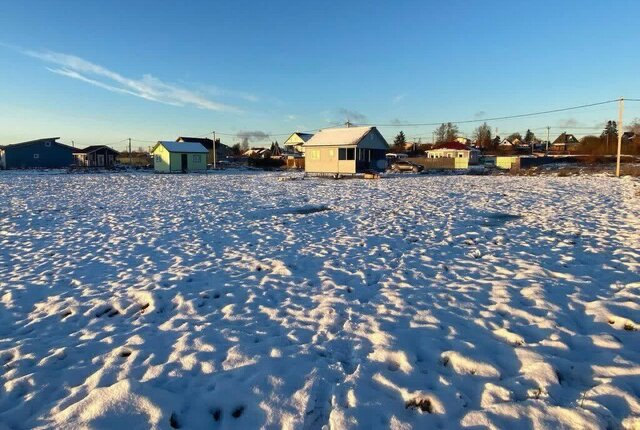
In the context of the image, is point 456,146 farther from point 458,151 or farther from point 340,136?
point 340,136

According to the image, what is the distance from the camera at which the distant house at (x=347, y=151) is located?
36.4m

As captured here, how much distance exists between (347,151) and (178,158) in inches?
907

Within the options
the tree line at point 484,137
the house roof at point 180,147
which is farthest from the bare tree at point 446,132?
the house roof at point 180,147

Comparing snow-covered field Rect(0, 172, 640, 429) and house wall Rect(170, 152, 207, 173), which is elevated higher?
house wall Rect(170, 152, 207, 173)

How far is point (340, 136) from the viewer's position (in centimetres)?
3841

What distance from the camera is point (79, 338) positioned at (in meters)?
4.56

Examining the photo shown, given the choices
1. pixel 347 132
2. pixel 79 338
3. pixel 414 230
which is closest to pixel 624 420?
pixel 79 338

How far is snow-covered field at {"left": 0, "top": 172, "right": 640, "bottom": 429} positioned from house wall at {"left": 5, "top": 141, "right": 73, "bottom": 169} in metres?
56.3

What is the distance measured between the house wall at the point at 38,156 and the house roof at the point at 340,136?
40929mm

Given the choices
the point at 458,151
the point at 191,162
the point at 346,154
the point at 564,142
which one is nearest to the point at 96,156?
the point at 191,162

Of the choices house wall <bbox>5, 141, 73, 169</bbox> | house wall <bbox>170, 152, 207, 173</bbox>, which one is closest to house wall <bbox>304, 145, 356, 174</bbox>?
house wall <bbox>170, 152, 207, 173</bbox>

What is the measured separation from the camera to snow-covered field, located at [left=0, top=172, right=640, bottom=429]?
318cm

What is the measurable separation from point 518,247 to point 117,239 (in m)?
9.21

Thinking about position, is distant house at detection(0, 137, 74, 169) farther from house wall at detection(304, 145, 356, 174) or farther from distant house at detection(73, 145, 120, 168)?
house wall at detection(304, 145, 356, 174)
